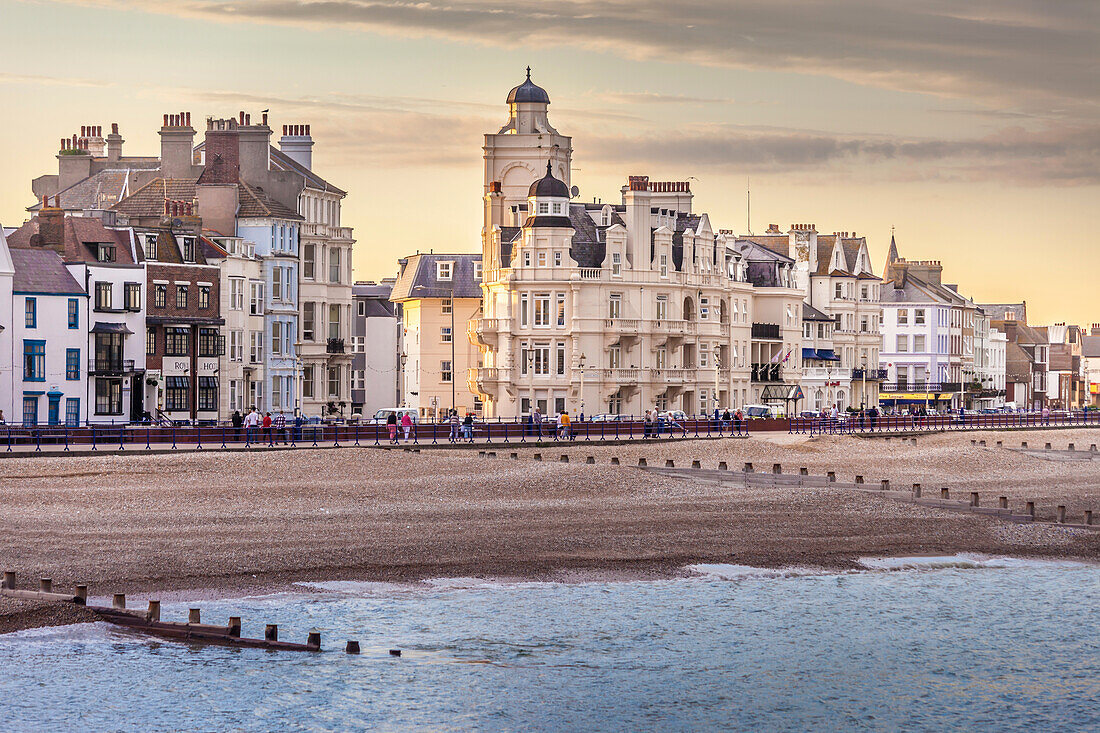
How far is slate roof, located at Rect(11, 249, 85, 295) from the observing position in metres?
74.5

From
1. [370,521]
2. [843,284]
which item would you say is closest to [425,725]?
[370,521]

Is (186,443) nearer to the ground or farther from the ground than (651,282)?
nearer to the ground

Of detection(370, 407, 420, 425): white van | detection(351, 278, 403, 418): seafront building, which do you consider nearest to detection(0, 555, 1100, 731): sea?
detection(370, 407, 420, 425): white van

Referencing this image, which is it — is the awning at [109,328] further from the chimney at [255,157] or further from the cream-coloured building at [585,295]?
the cream-coloured building at [585,295]

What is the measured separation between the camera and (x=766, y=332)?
113125 mm

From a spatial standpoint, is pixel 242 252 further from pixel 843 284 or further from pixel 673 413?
pixel 843 284

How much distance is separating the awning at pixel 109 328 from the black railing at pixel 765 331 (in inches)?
1858

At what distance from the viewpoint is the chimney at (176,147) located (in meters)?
94.9

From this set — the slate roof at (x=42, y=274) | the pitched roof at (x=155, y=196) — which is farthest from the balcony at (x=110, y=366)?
the pitched roof at (x=155, y=196)

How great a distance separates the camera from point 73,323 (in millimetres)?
76125

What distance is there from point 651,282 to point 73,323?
1356 inches

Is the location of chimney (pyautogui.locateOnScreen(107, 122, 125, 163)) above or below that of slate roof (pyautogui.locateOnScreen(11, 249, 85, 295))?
above

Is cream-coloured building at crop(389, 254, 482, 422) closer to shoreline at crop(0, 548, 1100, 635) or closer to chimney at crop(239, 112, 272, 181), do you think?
chimney at crop(239, 112, 272, 181)

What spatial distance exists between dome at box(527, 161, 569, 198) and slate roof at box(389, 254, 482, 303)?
17.2 m
